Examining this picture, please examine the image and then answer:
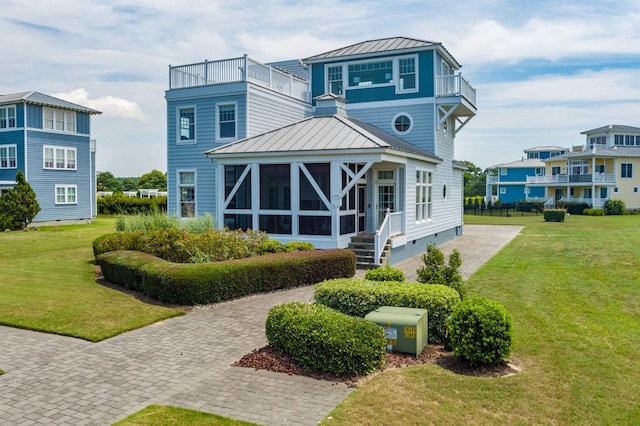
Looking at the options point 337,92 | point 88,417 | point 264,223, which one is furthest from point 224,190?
point 88,417

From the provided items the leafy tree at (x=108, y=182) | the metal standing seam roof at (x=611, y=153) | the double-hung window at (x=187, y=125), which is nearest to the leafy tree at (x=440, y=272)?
the double-hung window at (x=187, y=125)

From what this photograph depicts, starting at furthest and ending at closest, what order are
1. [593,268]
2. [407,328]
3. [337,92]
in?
1. [337,92]
2. [593,268]
3. [407,328]

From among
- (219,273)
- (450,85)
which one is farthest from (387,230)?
(450,85)

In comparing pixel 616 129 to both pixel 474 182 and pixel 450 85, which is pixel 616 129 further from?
pixel 450 85

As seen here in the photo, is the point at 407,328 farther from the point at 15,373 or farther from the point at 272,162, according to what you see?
the point at 272,162

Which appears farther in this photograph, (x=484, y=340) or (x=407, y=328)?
(x=407, y=328)

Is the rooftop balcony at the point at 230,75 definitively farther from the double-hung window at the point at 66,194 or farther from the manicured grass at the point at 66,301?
the double-hung window at the point at 66,194

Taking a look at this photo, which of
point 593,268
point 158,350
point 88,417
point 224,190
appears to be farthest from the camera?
point 224,190

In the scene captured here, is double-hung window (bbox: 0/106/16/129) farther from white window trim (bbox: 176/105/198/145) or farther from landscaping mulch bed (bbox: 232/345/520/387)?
landscaping mulch bed (bbox: 232/345/520/387)
